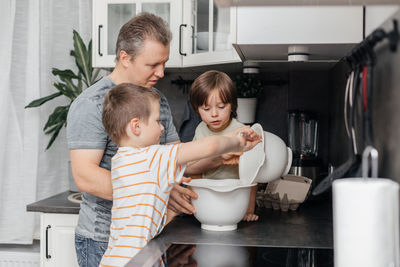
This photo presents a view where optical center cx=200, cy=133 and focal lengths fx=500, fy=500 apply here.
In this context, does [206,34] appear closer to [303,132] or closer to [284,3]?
[303,132]

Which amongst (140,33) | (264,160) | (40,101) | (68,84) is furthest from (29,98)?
(264,160)

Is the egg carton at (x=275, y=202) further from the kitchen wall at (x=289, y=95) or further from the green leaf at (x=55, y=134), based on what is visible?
the green leaf at (x=55, y=134)

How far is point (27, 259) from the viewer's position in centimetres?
278

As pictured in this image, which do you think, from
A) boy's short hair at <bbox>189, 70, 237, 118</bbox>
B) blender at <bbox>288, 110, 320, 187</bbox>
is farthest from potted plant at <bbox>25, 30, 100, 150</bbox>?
blender at <bbox>288, 110, 320, 187</bbox>

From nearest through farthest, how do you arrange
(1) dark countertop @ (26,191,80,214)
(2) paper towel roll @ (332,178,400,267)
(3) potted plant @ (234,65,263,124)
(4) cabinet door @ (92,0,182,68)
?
(2) paper towel roll @ (332,178,400,267), (1) dark countertop @ (26,191,80,214), (4) cabinet door @ (92,0,182,68), (3) potted plant @ (234,65,263,124)

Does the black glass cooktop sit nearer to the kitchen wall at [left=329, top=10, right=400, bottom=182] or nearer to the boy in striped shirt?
the boy in striped shirt

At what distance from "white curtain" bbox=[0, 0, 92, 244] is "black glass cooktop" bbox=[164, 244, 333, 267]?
1.75 metres

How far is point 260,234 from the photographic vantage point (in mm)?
1417

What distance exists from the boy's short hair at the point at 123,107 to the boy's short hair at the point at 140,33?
0.54ft

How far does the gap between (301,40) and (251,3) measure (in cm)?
16

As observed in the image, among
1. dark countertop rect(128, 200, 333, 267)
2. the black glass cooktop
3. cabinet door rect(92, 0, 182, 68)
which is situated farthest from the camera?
cabinet door rect(92, 0, 182, 68)

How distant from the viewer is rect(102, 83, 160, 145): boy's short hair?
4.38 ft

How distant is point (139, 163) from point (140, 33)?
1.36ft

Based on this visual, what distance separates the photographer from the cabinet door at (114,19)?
2.36m
